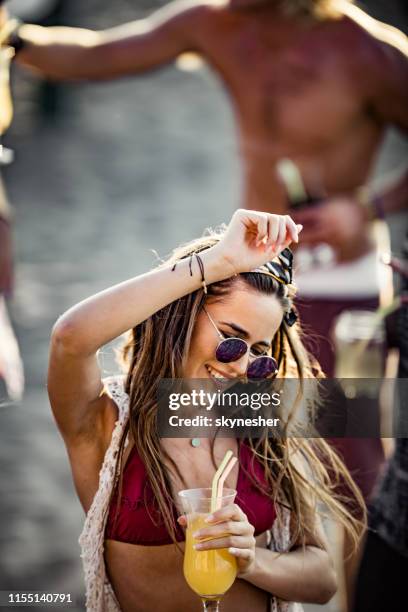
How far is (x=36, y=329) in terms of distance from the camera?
4.02 meters

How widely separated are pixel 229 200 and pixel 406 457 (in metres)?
3.96

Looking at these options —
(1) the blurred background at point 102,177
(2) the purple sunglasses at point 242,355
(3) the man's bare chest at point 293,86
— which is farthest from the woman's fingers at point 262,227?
(1) the blurred background at point 102,177

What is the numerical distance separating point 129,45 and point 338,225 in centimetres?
66

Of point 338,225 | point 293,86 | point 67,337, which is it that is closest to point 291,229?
point 67,337

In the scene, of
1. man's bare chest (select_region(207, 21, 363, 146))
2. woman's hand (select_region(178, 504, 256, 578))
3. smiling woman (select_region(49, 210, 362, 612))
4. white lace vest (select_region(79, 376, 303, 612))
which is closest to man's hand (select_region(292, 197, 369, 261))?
man's bare chest (select_region(207, 21, 363, 146))

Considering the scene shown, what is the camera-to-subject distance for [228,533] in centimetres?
115

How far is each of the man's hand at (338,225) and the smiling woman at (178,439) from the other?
924 millimetres

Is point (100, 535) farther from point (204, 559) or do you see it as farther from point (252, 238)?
point (252, 238)

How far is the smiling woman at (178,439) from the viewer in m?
1.22

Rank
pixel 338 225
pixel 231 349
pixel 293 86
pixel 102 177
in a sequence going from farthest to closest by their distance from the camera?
pixel 102 177
pixel 293 86
pixel 338 225
pixel 231 349

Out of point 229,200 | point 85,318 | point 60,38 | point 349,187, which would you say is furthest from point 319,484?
point 229,200

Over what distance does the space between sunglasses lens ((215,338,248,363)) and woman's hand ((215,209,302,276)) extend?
8 cm

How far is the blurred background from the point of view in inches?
167

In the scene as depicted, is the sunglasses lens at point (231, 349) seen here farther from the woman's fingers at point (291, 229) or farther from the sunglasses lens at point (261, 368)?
the woman's fingers at point (291, 229)
